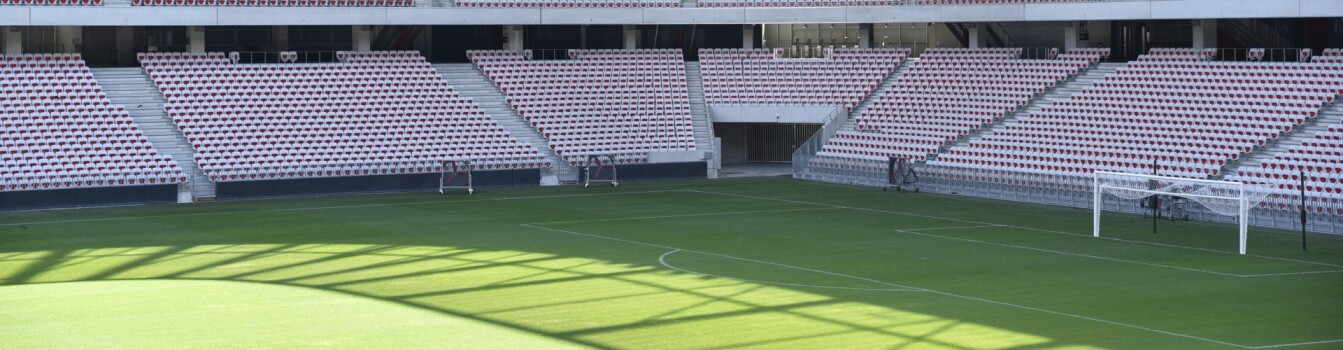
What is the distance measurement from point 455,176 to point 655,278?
2191 centimetres

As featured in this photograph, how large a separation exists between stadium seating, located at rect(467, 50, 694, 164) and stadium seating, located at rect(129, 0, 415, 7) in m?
4.09

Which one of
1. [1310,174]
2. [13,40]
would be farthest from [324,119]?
[1310,174]

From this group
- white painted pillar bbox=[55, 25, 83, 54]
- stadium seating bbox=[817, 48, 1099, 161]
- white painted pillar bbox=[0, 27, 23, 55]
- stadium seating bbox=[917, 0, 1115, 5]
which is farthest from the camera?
white painted pillar bbox=[55, 25, 83, 54]

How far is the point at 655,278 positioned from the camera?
30.9 m

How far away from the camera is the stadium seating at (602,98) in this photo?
56812 millimetres

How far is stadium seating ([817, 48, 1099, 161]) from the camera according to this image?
180 feet

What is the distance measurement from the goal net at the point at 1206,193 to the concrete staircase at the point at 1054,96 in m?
12.2

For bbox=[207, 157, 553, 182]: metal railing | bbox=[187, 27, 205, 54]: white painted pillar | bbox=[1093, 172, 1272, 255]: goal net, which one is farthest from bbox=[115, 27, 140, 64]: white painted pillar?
bbox=[1093, 172, 1272, 255]: goal net

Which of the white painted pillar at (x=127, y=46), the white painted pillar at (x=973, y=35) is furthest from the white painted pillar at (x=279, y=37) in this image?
the white painted pillar at (x=973, y=35)

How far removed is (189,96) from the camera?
53.8 metres

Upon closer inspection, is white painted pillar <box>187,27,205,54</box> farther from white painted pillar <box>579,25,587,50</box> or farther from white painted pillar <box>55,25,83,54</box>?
white painted pillar <box>579,25,587,50</box>

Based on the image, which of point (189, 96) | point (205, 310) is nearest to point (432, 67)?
point (189, 96)

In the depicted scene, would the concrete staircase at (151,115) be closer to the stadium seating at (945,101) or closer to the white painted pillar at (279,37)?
the white painted pillar at (279,37)

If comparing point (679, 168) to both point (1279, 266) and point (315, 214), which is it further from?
point (1279, 266)
